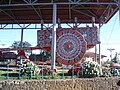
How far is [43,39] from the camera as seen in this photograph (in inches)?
1077

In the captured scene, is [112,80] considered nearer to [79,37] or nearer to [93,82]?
[93,82]

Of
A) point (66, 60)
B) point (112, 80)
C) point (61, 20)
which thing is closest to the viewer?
point (112, 80)

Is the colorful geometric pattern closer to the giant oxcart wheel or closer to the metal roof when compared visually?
the giant oxcart wheel

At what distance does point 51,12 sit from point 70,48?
32.3 ft

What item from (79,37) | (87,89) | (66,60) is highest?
(79,37)

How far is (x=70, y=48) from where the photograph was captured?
22.7m

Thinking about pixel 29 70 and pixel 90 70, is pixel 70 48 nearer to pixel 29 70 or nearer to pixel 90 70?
pixel 90 70

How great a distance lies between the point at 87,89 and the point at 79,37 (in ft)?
19.0

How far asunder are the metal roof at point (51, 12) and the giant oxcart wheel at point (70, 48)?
359 cm

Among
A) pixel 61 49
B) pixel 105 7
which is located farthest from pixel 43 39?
pixel 105 7

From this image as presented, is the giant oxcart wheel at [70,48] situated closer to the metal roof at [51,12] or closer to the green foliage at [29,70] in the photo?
the metal roof at [51,12]


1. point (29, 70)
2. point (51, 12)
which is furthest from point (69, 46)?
point (51, 12)

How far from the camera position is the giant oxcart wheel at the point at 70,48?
22.6 meters

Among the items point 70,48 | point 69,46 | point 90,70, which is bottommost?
point 90,70
